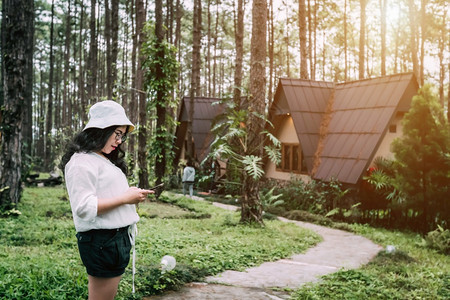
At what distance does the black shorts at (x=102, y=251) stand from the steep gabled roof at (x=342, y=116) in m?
14.4

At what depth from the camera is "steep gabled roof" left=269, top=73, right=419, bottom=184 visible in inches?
676

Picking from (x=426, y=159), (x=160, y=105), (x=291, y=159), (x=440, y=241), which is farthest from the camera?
(x=291, y=159)

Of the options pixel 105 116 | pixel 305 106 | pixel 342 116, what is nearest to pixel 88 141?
pixel 105 116

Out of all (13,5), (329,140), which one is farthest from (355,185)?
(13,5)

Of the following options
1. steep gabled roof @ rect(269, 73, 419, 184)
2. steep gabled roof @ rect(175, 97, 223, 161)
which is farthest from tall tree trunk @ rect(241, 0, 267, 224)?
steep gabled roof @ rect(175, 97, 223, 161)

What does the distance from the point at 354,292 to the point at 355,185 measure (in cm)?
1040

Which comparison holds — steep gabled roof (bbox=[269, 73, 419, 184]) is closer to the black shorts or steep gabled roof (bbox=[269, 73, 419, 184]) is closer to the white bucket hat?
the white bucket hat

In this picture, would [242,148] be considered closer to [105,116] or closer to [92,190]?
[105,116]

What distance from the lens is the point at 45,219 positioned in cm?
1217

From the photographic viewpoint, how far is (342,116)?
1991cm

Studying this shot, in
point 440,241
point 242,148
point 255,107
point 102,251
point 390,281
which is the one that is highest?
point 255,107

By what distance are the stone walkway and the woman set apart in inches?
122

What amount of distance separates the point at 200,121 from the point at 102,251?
89.3 feet

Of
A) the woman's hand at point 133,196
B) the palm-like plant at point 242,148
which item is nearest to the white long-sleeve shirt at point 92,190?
the woman's hand at point 133,196
